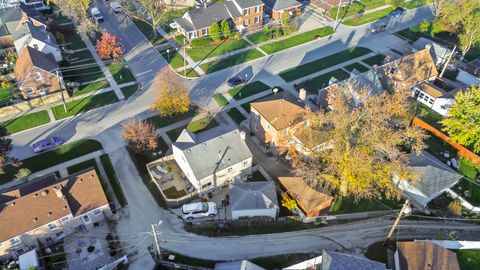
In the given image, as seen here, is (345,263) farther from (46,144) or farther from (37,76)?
(37,76)

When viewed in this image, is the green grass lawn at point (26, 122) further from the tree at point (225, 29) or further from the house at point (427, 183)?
the house at point (427, 183)

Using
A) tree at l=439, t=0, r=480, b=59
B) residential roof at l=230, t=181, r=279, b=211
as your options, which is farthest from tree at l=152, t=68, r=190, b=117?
tree at l=439, t=0, r=480, b=59

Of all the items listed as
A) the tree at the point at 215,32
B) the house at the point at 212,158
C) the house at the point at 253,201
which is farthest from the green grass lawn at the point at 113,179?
the tree at the point at 215,32

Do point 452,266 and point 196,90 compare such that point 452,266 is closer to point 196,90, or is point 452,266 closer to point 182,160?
point 182,160

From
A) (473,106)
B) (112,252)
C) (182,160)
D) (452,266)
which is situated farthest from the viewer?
(473,106)

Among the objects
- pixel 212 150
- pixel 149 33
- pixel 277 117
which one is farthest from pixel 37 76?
pixel 277 117

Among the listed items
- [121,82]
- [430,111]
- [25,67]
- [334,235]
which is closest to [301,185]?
[334,235]

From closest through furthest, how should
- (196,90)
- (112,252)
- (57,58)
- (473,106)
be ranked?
(112,252)
(473,106)
(196,90)
(57,58)
